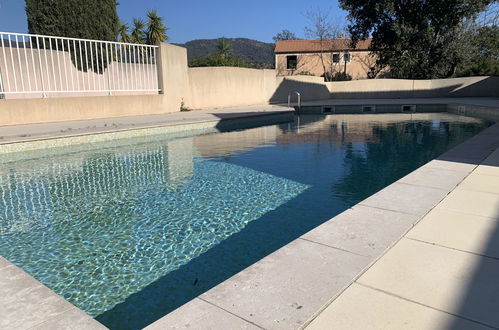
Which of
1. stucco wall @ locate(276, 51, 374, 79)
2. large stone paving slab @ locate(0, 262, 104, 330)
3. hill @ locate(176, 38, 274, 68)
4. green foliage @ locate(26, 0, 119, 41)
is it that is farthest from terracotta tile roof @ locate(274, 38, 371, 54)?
large stone paving slab @ locate(0, 262, 104, 330)

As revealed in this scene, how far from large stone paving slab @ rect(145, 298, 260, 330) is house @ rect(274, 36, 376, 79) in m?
36.0

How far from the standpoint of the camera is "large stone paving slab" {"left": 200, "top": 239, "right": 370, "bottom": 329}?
72.9 inches

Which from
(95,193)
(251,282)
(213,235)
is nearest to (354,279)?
(251,282)

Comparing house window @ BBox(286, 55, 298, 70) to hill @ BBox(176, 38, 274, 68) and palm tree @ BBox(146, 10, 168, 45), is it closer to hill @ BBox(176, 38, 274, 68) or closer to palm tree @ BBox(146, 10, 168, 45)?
palm tree @ BBox(146, 10, 168, 45)

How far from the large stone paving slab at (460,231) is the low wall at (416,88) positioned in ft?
70.7

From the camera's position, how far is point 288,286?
A: 2.11 meters

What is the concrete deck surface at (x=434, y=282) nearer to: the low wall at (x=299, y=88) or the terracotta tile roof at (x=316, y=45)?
the low wall at (x=299, y=88)

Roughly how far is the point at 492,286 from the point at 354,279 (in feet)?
2.61

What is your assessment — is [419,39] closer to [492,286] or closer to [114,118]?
[114,118]

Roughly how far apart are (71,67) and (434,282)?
42.7 feet

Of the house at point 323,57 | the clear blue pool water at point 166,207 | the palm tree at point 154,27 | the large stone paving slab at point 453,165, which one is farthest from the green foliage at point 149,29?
the large stone paving slab at point 453,165

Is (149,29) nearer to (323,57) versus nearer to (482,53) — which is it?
(323,57)

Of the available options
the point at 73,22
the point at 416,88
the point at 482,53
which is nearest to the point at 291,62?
the point at 416,88

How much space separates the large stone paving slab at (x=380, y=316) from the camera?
1.75m
